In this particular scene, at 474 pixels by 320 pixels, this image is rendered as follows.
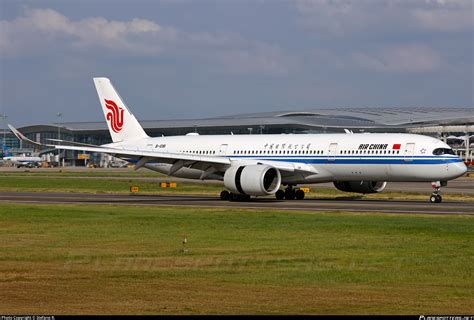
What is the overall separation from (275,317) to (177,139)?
1822 inches

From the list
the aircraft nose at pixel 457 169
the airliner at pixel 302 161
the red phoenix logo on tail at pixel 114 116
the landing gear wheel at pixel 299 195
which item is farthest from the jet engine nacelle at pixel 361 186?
the red phoenix logo on tail at pixel 114 116

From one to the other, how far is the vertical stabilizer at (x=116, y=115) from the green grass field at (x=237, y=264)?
25.0 m

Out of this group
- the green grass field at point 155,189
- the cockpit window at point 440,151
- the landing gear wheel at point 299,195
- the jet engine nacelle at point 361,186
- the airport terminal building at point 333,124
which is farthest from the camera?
the airport terminal building at point 333,124

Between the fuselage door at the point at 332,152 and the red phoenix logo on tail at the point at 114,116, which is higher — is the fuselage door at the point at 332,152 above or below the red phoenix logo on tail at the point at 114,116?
below

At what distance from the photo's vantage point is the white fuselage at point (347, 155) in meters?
48.8

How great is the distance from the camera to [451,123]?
7047 inches

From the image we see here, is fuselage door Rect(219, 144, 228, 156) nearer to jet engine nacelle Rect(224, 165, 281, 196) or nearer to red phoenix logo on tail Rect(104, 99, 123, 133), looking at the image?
jet engine nacelle Rect(224, 165, 281, 196)

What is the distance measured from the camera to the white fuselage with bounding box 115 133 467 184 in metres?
48.8

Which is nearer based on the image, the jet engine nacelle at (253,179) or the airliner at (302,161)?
the airliner at (302,161)

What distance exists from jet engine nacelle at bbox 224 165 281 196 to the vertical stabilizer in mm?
13035

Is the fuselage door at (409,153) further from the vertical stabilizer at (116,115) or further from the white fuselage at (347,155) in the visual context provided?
the vertical stabilizer at (116,115)

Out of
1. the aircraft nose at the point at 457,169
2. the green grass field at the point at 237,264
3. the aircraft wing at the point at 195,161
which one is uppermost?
the aircraft wing at the point at 195,161

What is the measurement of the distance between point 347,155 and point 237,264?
1124 inches

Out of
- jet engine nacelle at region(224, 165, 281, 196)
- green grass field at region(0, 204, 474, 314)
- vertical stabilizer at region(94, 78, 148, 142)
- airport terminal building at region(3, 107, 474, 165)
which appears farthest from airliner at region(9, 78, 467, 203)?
airport terminal building at region(3, 107, 474, 165)
